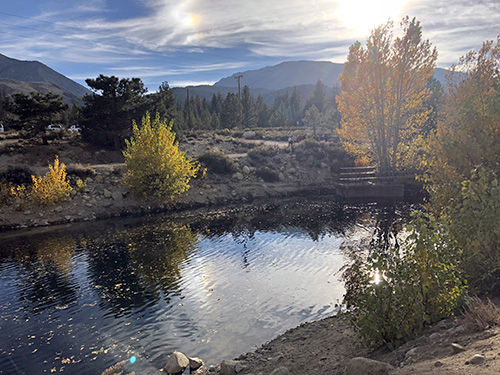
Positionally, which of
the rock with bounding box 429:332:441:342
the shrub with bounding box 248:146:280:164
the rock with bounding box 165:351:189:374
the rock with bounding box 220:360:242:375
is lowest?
the rock with bounding box 165:351:189:374

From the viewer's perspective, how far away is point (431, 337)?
5582mm

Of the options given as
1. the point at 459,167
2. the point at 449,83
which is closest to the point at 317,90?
the point at 449,83

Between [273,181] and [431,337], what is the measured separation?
104ft

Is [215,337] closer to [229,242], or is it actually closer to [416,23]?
[229,242]

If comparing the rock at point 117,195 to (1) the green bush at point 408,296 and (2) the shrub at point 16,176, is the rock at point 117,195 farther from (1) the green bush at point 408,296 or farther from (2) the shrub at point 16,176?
(1) the green bush at point 408,296

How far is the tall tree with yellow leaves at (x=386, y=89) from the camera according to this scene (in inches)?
1104

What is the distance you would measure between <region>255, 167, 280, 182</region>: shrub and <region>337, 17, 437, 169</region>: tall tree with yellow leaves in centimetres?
924

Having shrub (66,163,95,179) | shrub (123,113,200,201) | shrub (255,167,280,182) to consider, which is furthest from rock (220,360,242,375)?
shrub (255,167,280,182)

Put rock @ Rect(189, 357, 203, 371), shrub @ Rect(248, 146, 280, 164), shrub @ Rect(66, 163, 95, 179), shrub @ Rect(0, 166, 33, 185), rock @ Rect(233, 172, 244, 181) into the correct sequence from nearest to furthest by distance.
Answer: rock @ Rect(189, 357, 203, 371), shrub @ Rect(0, 166, 33, 185), shrub @ Rect(66, 163, 95, 179), rock @ Rect(233, 172, 244, 181), shrub @ Rect(248, 146, 280, 164)

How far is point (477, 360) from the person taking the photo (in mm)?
4191

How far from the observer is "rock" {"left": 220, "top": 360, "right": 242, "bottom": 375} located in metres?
7.20

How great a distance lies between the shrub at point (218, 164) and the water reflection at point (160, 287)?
43.2 feet

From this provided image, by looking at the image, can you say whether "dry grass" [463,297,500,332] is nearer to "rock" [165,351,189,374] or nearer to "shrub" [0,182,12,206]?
"rock" [165,351,189,374]

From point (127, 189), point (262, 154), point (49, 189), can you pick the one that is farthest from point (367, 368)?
point (262, 154)
